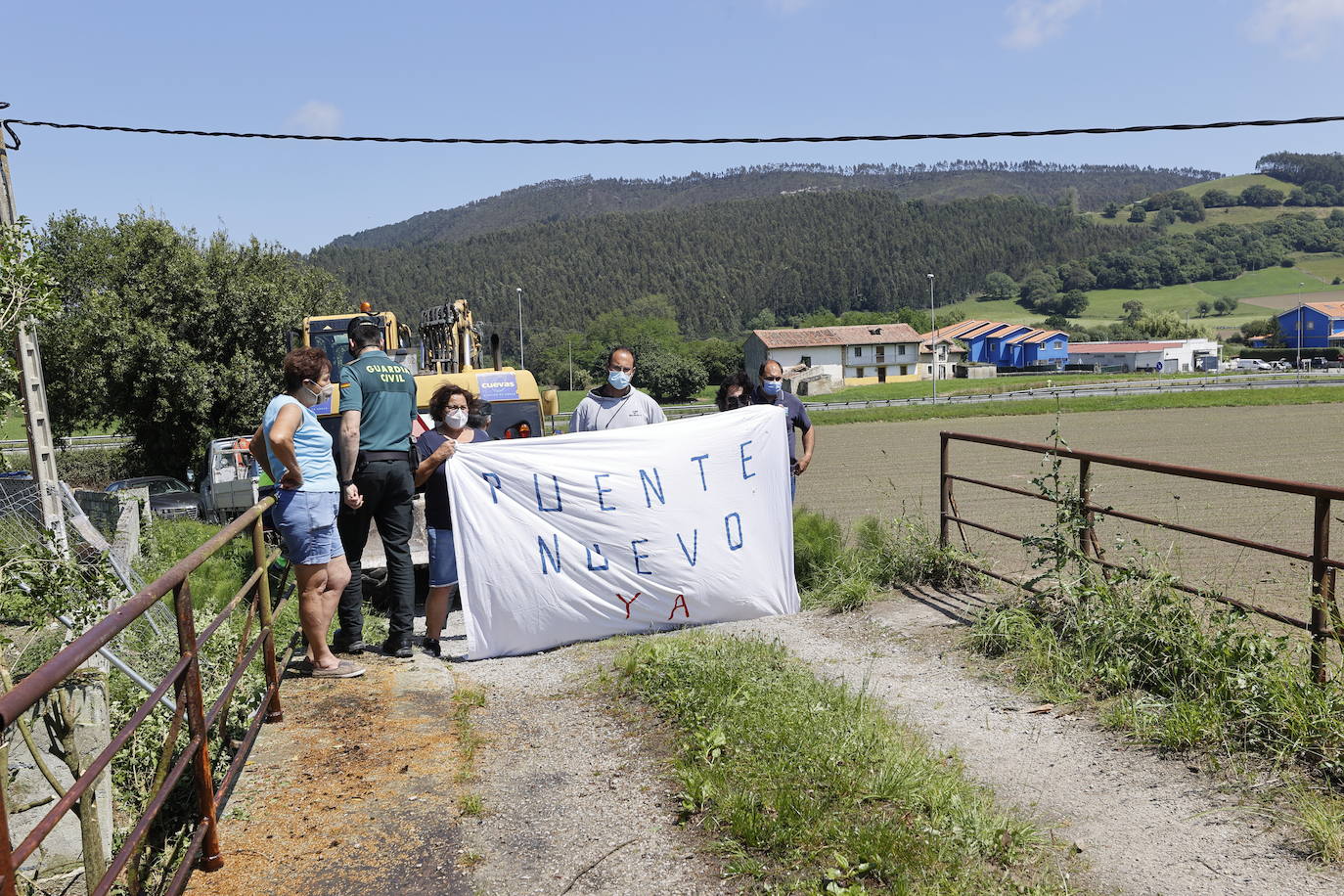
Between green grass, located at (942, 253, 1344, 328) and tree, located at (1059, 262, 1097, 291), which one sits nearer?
green grass, located at (942, 253, 1344, 328)

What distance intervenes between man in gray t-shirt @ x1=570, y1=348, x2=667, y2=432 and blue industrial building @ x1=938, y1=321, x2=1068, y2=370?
370 ft

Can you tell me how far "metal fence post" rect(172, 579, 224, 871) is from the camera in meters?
3.57

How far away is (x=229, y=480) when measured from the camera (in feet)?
66.9

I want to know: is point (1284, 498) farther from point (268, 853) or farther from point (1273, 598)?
point (268, 853)

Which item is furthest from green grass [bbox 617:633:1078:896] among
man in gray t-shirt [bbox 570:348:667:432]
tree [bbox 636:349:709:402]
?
tree [bbox 636:349:709:402]

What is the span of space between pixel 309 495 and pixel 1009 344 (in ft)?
414

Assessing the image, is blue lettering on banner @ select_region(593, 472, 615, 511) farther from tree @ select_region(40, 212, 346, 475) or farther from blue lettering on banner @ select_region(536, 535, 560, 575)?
tree @ select_region(40, 212, 346, 475)

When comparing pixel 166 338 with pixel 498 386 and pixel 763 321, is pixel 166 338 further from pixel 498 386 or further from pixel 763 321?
pixel 763 321

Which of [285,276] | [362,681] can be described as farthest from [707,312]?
[362,681]

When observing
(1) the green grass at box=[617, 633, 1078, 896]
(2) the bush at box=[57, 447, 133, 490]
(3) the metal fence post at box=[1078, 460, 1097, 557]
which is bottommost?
(2) the bush at box=[57, 447, 133, 490]

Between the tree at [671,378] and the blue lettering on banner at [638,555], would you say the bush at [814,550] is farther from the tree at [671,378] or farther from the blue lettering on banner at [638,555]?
the tree at [671,378]

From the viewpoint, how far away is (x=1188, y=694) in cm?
498

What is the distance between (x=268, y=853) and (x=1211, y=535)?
183 inches

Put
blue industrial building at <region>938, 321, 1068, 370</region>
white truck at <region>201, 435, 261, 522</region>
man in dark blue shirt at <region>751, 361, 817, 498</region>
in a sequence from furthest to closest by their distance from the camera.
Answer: blue industrial building at <region>938, 321, 1068, 370</region> → white truck at <region>201, 435, 261, 522</region> → man in dark blue shirt at <region>751, 361, 817, 498</region>
